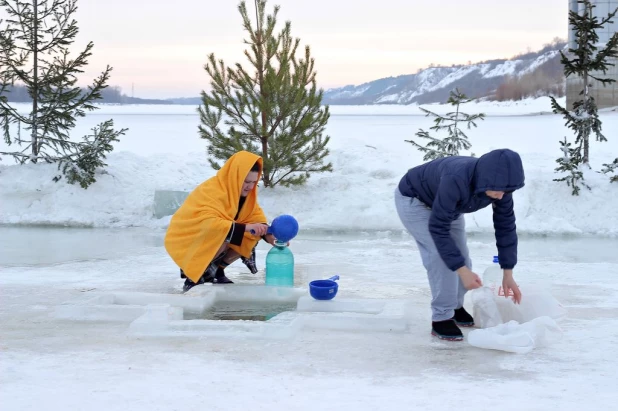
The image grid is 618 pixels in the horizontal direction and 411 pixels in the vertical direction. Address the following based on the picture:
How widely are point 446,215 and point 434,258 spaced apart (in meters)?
0.46

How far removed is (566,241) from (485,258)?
183 centimetres

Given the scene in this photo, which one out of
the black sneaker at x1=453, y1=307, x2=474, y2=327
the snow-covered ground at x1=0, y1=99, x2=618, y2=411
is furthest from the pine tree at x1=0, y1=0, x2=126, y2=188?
the black sneaker at x1=453, y1=307, x2=474, y2=327

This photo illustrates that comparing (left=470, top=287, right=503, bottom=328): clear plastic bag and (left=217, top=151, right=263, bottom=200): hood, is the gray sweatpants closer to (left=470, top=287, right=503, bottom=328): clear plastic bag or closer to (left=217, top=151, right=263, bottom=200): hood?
(left=470, top=287, right=503, bottom=328): clear plastic bag

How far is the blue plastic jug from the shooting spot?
6.04 m

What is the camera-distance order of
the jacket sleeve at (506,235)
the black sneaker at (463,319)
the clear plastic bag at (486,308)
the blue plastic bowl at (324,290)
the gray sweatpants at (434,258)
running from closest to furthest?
the jacket sleeve at (506,235) → the gray sweatpants at (434,258) → the clear plastic bag at (486,308) → the black sneaker at (463,319) → the blue plastic bowl at (324,290)

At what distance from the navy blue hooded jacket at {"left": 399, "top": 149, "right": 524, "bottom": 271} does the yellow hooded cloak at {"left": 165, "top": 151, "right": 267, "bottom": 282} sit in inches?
56.7

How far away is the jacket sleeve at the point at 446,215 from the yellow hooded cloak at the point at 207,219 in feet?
5.90

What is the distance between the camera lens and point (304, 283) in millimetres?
6375

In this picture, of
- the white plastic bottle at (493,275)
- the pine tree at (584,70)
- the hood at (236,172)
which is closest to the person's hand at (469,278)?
the white plastic bottle at (493,275)

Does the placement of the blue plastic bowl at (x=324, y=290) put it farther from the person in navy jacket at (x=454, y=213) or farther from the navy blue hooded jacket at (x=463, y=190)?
the navy blue hooded jacket at (x=463, y=190)

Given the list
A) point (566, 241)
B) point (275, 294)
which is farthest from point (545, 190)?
point (275, 294)

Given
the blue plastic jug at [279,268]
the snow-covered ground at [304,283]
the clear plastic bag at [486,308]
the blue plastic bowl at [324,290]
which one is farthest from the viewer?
the blue plastic jug at [279,268]

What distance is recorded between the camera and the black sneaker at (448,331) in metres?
4.57

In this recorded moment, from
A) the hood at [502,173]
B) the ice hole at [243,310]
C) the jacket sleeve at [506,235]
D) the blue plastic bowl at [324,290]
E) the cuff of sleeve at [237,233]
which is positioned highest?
the hood at [502,173]
